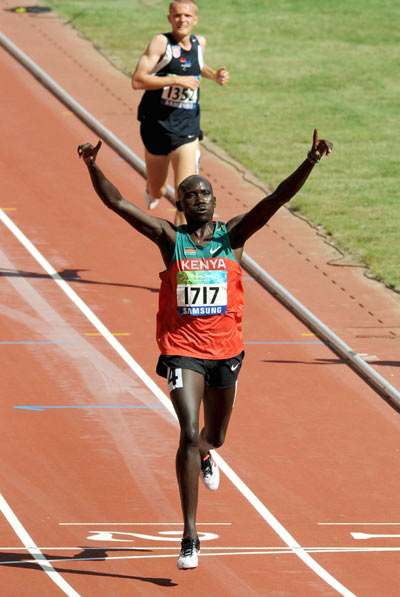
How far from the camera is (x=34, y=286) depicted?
49.9 ft

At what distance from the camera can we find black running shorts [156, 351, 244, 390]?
8945mm

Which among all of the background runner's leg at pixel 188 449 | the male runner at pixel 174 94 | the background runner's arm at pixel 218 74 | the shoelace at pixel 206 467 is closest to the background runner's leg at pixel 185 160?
the male runner at pixel 174 94

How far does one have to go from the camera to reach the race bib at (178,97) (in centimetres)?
1513

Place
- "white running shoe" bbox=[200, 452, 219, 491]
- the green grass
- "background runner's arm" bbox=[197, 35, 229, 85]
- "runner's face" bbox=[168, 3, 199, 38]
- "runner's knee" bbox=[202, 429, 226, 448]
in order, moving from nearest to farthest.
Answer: "runner's knee" bbox=[202, 429, 226, 448] < "white running shoe" bbox=[200, 452, 219, 491] < "background runner's arm" bbox=[197, 35, 229, 85] < "runner's face" bbox=[168, 3, 199, 38] < the green grass

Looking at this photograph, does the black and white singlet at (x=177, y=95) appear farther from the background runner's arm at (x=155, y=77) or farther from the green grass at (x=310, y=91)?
the green grass at (x=310, y=91)

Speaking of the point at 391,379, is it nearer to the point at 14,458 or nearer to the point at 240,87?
the point at 14,458

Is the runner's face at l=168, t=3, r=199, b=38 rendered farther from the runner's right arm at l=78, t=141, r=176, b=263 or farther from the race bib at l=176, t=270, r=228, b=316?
the race bib at l=176, t=270, r=228, b=316

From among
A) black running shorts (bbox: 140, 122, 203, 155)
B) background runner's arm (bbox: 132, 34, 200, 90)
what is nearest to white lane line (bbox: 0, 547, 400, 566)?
black running shorts (bbox: 140, 122, 203, 155)

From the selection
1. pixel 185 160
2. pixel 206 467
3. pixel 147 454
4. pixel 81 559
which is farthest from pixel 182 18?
pixel 81 559

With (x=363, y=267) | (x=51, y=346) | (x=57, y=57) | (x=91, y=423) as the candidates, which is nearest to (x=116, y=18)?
(x=57, y=57)

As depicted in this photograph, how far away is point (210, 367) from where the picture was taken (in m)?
9.05

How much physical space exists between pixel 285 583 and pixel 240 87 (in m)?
17.9

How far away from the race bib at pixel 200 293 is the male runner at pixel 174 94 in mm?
5902

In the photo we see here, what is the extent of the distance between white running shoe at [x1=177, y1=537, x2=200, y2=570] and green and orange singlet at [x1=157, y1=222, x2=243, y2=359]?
118cm
